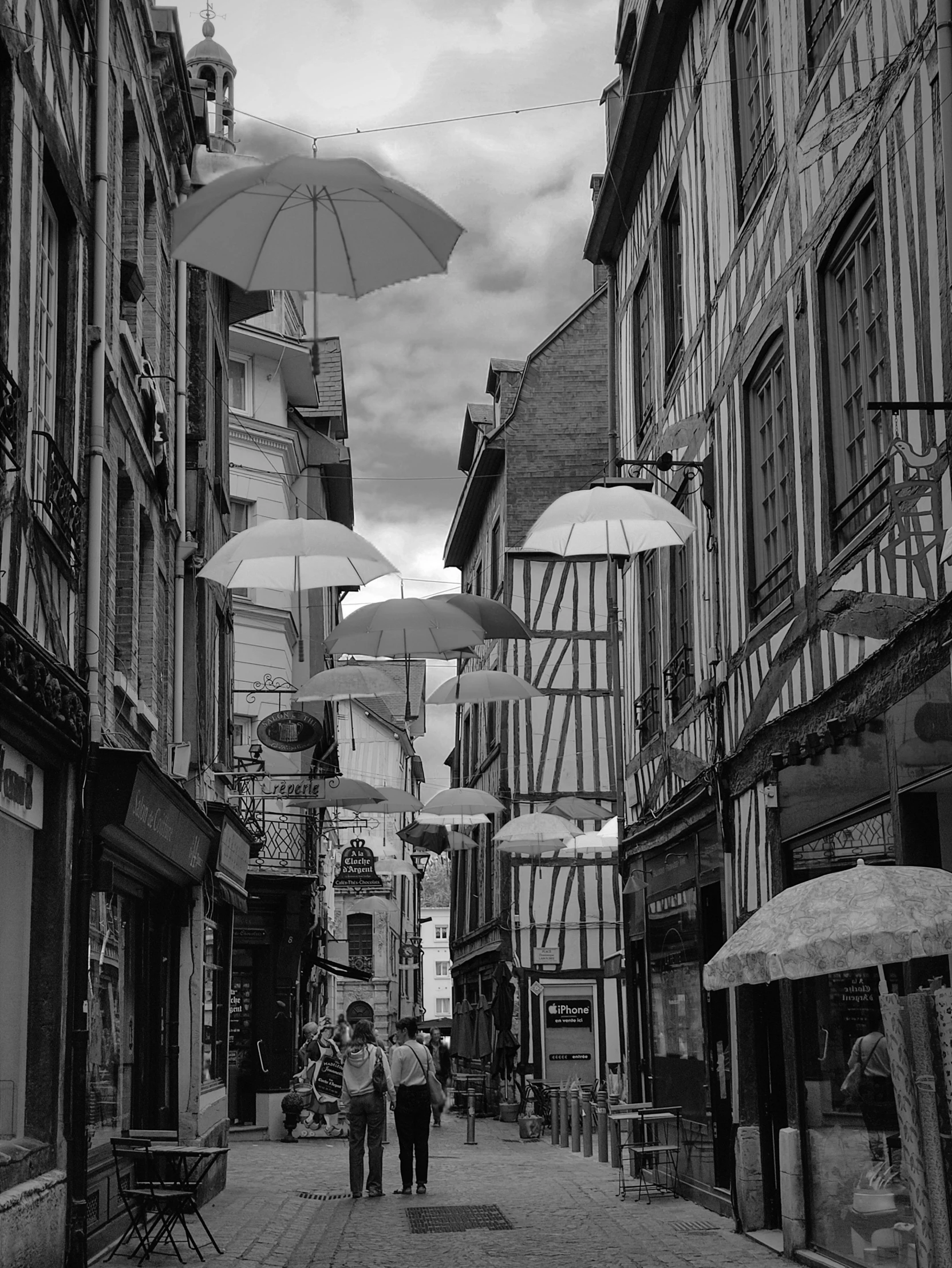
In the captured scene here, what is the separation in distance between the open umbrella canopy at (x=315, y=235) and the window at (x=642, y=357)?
29.6ft

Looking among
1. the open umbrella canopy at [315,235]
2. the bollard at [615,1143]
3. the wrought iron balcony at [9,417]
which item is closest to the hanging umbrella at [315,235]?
the open umbrella canopy at [315,235]

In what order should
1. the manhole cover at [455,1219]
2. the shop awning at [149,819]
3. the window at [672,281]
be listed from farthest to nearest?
the window at [672,281]
the manhole cover at [455,1219]
the shop awning at [149,819]

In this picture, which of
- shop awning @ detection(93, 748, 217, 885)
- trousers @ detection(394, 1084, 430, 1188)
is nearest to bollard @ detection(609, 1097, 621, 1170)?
trousers @ detection(394, 1084, 430, 1188)

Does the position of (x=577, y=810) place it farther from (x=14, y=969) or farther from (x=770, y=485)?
(x=14, y=969)

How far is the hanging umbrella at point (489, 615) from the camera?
44.8 ft

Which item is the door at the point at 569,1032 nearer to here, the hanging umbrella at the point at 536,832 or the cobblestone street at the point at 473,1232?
the hanging umbrella at the point at 536,832

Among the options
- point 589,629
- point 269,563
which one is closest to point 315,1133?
point 589,629

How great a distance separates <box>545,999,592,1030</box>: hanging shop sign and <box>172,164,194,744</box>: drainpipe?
14.6 metres

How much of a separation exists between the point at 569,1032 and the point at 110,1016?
1730cm

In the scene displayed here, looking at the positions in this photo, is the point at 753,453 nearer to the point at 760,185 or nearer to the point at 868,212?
the point at 760,185

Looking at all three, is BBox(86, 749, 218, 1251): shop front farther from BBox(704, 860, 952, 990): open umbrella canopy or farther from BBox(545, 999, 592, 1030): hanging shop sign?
BBox(545, 999, 592, 1030): hanging shop sign

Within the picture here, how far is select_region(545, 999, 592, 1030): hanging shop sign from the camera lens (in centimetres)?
2680

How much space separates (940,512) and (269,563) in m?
5.48

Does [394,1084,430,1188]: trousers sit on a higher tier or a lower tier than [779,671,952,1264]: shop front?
lower
